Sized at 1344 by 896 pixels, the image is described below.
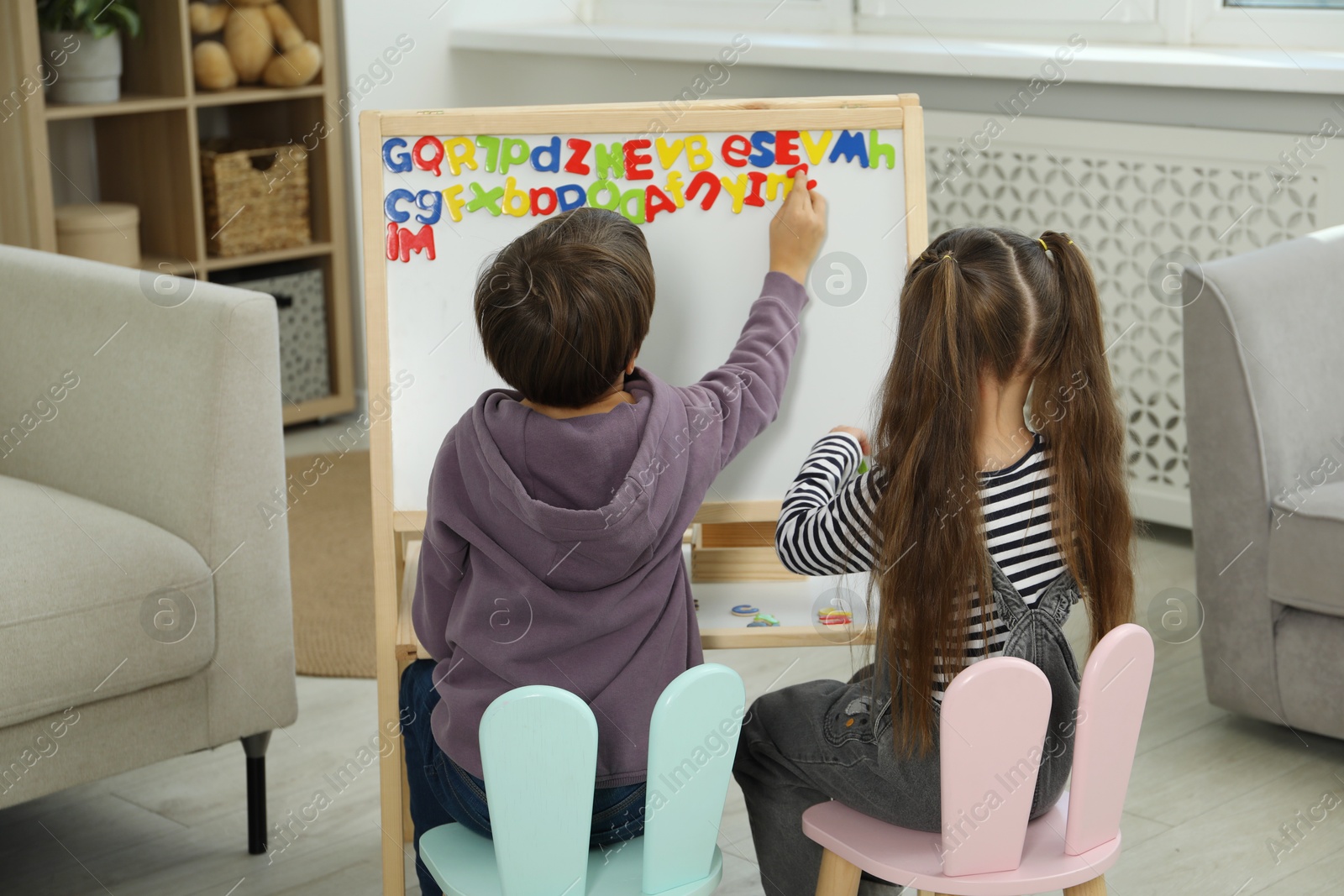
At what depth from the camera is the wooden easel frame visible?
144 centimetres

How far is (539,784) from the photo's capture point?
103 centimetres

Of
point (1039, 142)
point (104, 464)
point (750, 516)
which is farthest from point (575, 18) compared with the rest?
point (750, 516)

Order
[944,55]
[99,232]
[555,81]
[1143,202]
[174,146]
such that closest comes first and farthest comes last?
[1143,202] < [944,55] < [99,232] < [174,146] < [555,81]

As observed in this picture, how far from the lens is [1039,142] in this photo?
282 centimetres

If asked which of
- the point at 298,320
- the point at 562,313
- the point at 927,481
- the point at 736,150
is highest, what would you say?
the point at 736,150

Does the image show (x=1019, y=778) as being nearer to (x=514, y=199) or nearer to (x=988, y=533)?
(x=988, y=533)

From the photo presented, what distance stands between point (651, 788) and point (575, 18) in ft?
9.79

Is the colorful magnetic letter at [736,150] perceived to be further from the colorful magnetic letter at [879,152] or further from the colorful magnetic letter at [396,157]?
the colorful magnetic letter at [396,157]

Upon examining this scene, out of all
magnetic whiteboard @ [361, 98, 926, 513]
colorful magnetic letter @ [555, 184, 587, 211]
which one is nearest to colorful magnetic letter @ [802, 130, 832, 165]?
magnetic whiteboard @ [361, 98, 926, 513]

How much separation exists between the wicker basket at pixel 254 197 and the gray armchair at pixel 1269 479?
225 centimetres

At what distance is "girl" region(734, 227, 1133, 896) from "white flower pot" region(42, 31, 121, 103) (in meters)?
2.50

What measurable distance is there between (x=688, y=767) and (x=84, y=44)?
2662 millimetres

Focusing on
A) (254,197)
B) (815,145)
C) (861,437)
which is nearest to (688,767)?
(861,437)

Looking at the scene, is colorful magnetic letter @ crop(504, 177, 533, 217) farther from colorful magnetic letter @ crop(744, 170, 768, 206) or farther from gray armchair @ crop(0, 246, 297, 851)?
gray armchair @ crop(0, 246, 297, 851)
